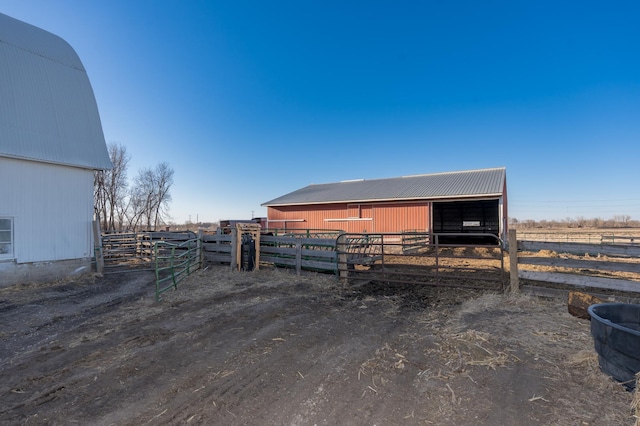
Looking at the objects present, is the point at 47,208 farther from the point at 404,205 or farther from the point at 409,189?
the point at 409,189

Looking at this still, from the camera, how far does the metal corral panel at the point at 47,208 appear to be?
9.24m

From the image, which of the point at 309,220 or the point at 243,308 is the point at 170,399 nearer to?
the point at 243,308

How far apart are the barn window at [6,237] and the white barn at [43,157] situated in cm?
2

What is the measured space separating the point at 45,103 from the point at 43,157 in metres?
2.25

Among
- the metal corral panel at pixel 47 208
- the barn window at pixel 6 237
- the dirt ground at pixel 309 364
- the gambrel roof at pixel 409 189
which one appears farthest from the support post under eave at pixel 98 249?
the gambrel roof at pixel 409 189

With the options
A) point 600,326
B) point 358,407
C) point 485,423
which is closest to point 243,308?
point 358,407

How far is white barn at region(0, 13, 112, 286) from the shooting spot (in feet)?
30.3

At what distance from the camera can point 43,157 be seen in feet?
→ 31.8

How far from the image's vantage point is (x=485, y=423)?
8.39 feet

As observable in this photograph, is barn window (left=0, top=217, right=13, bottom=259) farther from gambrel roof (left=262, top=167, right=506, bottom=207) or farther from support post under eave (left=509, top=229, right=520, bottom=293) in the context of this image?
gambrel roof (left=262, top=167, right=506, bottom=207)

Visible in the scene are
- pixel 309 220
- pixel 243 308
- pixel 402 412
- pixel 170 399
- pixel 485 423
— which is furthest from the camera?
pixel 309 220

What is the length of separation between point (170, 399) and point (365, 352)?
7.12ft

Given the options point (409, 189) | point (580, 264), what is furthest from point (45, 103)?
point (409, 189)

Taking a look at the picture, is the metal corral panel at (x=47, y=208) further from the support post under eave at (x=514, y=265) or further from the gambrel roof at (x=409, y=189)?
the gambrel roof at (x=409, y=189)
